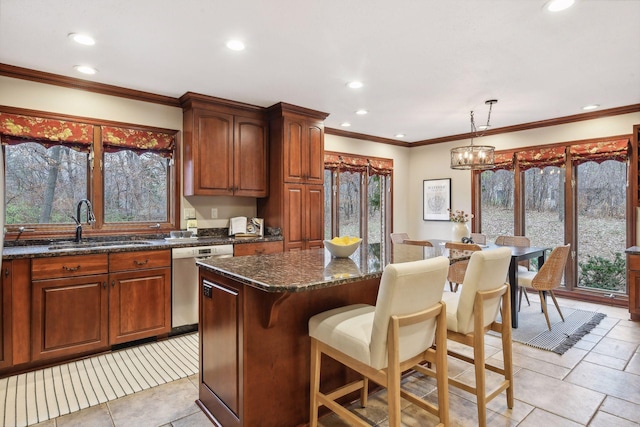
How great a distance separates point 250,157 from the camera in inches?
171

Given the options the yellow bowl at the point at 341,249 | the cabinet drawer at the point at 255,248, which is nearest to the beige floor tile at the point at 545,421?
the yellow bowl at the point at 341,249

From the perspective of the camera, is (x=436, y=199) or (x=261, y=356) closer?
(x=261, y=356)

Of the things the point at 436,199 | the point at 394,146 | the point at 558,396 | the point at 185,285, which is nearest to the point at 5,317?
the point at 185,285

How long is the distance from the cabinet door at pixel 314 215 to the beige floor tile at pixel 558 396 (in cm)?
263

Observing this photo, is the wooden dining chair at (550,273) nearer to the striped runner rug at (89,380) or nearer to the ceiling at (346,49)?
the ceiling at (346,49)

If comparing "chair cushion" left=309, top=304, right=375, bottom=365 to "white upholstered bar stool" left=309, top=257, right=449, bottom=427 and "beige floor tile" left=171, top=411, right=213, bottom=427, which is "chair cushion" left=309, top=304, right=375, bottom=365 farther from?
"beige floor tile" left=171, top=411, right=213, bottom=427

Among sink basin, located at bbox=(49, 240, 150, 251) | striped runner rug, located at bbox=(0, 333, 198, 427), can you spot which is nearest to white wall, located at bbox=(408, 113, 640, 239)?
striped runner rug, located at bbox=(0, 333, 198, 427)

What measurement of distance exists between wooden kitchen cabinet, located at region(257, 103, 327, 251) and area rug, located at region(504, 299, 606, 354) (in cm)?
249

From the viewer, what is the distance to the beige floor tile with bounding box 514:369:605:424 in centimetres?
222

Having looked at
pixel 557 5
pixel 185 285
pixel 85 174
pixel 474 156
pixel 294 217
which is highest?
pixel 557 5

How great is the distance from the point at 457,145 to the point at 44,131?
5.50 metres

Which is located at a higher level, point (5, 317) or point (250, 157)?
point (250, 157)

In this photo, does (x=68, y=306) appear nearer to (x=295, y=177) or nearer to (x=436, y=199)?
(x=295, y=177)

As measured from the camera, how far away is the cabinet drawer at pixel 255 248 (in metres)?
3.85
